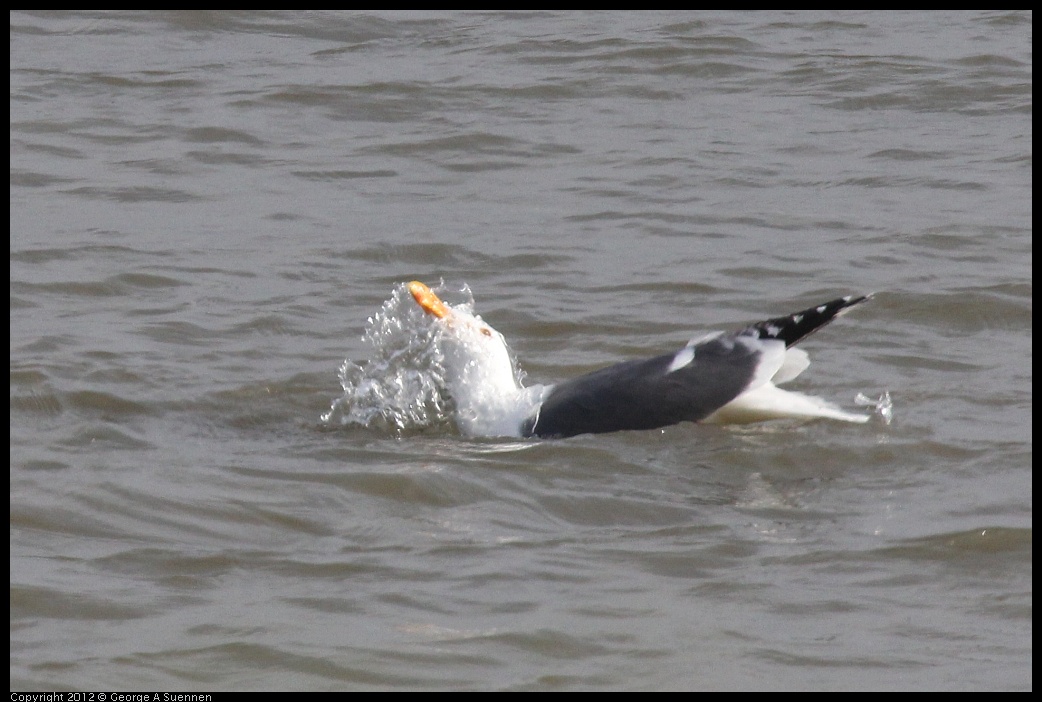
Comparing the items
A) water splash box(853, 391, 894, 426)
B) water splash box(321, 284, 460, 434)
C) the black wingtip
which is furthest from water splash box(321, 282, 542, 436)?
water splash box(853, 391, 894, 426)

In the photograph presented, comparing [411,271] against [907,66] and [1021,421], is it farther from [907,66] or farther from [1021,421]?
[907,66]

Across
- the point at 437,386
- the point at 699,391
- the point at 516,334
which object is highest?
the point at 699,391

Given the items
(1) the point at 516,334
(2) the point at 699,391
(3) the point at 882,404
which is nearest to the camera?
(2) the point at 699,391

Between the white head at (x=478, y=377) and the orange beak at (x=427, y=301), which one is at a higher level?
the orange beak at (x=427, y=301)

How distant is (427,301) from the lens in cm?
649

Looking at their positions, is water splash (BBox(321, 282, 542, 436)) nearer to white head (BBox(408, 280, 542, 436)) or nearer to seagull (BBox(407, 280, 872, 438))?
white head (BBox(408, 280, 542, 436))

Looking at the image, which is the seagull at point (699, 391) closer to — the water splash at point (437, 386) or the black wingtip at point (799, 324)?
the black wingtip at point (799, 324)

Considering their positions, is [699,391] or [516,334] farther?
[516,334]

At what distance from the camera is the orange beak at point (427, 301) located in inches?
255

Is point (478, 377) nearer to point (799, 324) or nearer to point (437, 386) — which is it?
point (437, 386)

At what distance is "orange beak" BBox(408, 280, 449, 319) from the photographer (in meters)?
6.46

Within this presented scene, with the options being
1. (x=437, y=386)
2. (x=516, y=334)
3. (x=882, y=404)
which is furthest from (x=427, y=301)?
(x=882, y=404)

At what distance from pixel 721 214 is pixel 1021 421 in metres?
3.30

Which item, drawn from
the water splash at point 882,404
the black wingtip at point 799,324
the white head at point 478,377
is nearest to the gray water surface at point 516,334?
the water splash at point 882,404
